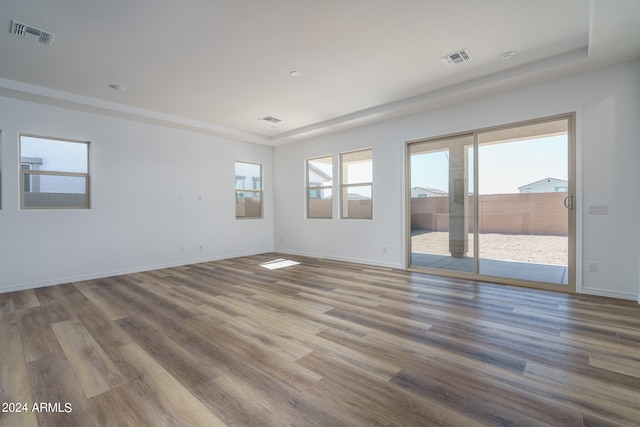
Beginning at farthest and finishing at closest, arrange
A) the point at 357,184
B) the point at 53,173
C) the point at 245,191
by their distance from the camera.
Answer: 1. the point at 245,191
2. the point at 357,184
3. the point at 53,173

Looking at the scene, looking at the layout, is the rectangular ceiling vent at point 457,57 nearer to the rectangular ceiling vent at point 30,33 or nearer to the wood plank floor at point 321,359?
the wood plank floor at point 321,359

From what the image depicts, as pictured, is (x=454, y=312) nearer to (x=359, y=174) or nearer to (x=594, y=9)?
(x=594, y=9)

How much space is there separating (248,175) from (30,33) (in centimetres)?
463

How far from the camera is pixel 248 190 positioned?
23.7 feet

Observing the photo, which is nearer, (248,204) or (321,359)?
(321,359)

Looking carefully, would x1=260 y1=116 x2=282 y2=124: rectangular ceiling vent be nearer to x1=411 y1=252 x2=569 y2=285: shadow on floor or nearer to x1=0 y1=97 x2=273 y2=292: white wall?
x1=0 y1=97 x2=273 y2=292: white wall

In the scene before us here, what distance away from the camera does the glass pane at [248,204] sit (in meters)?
7.03

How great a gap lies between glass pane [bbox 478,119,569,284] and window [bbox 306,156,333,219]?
310 cm

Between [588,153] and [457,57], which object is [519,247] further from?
[457,57]

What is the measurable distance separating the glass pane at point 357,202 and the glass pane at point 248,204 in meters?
2.46

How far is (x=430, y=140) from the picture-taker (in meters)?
5.01

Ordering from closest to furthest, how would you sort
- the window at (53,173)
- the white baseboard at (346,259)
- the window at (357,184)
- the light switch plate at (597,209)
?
1. the light switch plate at (597,209)
2. the window at (53,173)
3. the white baseboard at (346,259)
4. the window at (357,184)

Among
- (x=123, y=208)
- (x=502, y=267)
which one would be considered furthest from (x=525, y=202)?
(x=123, y=208)

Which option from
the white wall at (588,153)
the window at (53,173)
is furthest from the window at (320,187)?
the window at (53,173)
